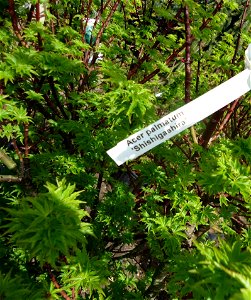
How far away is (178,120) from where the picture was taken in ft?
4.77

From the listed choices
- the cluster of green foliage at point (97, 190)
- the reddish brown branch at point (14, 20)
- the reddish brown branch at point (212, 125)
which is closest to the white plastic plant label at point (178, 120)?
the cluster of green foliage at point (97, 190)

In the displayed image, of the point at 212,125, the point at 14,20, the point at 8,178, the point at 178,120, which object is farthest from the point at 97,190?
the point at 14,20

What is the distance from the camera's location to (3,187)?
9.83 feet

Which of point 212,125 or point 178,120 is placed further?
point 212,125

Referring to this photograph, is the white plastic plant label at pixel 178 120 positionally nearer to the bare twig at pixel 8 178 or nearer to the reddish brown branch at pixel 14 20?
the bare twig at pixel 8 178

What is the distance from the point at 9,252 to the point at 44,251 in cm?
159

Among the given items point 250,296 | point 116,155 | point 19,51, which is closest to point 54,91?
point 19,51

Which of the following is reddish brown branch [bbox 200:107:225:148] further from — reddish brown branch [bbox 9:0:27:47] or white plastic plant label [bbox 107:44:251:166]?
reddish brown branch [bbox 9:0:27:47]

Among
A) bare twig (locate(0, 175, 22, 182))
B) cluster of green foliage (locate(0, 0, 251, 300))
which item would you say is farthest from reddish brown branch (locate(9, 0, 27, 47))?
bare twig (locate(0, 175, 22, 182))

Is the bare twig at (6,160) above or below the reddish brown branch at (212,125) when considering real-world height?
above

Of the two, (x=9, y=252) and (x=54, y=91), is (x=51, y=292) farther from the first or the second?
(x=54, y=91)

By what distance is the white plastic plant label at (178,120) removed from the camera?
4.76 ft

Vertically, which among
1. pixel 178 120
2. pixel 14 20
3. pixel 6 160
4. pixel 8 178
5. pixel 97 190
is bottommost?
pixel 97 190

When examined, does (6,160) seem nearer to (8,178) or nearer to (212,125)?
(8,178)
